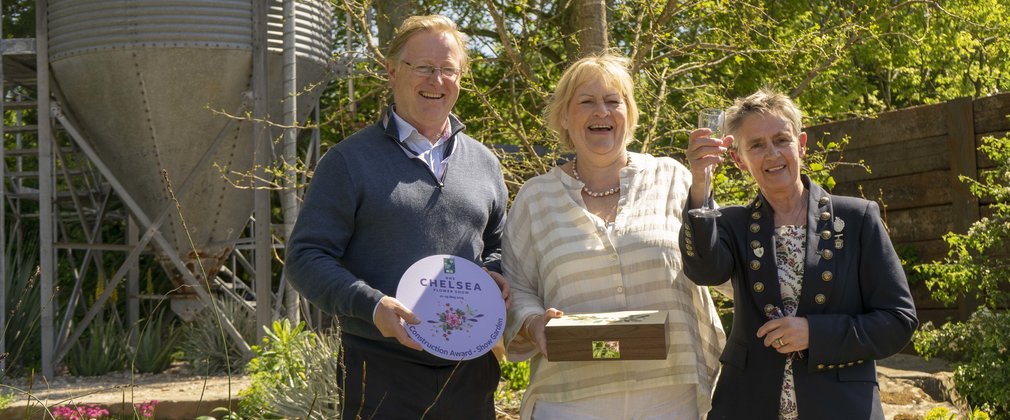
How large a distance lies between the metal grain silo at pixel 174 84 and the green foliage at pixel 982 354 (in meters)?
5.29

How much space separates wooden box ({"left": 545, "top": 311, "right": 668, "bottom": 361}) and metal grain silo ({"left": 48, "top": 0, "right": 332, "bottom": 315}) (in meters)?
A: 6.16

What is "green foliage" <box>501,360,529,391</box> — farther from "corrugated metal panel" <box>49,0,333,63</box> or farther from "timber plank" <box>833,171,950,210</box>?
"corrugated metal panel" <box>49,0,333,63</box>

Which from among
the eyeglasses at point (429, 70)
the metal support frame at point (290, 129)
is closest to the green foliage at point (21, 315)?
the metal support frame at point (290, 129)

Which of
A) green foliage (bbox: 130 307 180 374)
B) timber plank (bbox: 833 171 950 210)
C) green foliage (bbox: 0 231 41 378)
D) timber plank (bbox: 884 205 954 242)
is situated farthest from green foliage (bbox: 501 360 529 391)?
green foliage (bbox: 0 231 41 378)

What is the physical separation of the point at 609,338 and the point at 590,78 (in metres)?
0.77

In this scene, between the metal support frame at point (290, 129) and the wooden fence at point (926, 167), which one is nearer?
the wooden fence at point (926, 167)

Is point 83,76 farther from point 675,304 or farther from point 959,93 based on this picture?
point 959,93

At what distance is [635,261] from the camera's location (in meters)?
2.88

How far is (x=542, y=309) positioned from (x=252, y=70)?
6.42 metres

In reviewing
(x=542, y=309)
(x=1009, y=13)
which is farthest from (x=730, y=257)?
(x=1009, y=13)

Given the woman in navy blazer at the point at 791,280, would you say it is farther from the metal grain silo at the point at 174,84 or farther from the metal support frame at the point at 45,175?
the metal support frame at the point at 45,175

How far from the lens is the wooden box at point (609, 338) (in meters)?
2.61

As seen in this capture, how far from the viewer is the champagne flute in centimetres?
259

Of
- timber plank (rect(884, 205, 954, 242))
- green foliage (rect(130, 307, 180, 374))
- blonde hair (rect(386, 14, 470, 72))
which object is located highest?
blonde hair (rect(386, 14, 470, 72))
